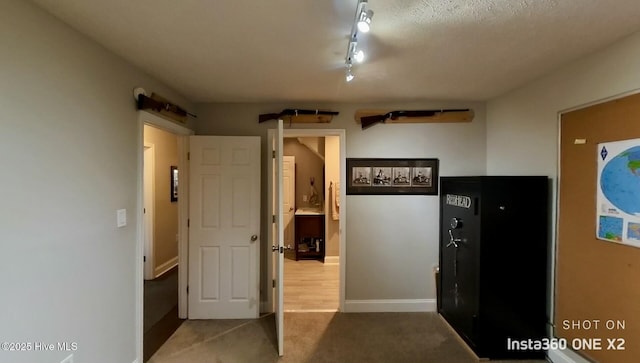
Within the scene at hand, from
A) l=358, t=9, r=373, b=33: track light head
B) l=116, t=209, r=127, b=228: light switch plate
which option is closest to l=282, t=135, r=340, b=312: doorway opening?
l=116, t=209, r=127, b=228: light switch plate

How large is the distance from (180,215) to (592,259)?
364cm

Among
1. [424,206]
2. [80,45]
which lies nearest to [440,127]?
[424,206]

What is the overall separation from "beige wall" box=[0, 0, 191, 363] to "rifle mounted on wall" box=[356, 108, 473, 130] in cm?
229

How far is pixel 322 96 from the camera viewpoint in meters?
3.21

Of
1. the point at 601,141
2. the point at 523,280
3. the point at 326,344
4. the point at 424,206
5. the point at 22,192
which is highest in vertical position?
the point at 601,141

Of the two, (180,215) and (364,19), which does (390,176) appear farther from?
(180,215)

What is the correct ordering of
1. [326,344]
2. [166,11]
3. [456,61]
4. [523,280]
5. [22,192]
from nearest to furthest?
[22,192], [166,11], [456,61], [523,280], [326,344]

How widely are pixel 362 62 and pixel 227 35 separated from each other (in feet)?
3.29

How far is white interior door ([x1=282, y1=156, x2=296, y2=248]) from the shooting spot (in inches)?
238

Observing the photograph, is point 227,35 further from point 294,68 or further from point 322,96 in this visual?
point 322,96

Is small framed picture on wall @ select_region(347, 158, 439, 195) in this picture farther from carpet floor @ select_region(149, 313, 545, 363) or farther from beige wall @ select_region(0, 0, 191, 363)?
beige wall @ select_region(0, 0, 191, 363)

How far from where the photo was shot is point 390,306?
3.43 metres

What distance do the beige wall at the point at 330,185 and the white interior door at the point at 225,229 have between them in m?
2.32

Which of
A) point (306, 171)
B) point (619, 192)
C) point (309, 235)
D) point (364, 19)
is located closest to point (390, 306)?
point (619, 192)
